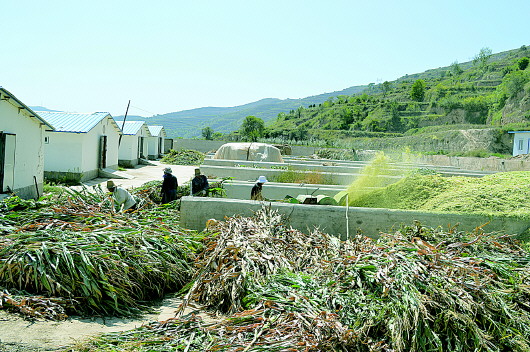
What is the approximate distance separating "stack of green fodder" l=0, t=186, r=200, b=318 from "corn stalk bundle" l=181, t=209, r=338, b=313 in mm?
482

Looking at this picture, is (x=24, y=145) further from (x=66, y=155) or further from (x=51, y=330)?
(x=51, y=330)

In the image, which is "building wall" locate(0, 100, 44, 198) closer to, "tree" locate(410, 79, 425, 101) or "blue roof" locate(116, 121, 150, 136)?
"blue roof" locate(116, 121, 150, 136)

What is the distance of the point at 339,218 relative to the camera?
6789 millimetres

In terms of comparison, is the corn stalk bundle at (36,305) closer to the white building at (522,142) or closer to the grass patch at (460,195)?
the grass patch at (460,195)

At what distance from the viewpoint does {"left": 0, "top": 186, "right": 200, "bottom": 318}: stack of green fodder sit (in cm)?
475

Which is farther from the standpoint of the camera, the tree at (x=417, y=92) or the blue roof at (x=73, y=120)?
the tree at (x=417, y=92)

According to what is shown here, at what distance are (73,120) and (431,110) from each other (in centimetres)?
6936

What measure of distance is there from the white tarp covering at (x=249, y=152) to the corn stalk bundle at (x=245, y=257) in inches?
577

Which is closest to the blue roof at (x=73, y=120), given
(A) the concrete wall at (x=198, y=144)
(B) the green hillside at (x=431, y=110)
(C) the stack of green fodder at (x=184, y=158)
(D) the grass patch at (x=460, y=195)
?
(C) the stack of green fodder at (x=184, y=158)

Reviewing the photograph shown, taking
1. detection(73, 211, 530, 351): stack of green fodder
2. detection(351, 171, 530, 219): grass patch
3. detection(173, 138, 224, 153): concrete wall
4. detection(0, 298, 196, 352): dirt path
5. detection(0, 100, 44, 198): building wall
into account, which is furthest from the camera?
detection(173, 138, 224, 153): concrete wall

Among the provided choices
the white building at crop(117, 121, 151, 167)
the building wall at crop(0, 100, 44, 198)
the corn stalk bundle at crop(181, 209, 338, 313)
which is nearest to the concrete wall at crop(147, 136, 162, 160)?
the white building at crop(117, 121, 151, 167)

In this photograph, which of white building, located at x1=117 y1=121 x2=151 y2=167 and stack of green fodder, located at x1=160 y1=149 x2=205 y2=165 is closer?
white building, located at x1=117 y1=121 x2=151 y2=167

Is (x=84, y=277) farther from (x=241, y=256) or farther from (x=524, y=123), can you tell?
(x=524, y=123)

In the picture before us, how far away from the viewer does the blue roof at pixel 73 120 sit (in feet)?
67.5
